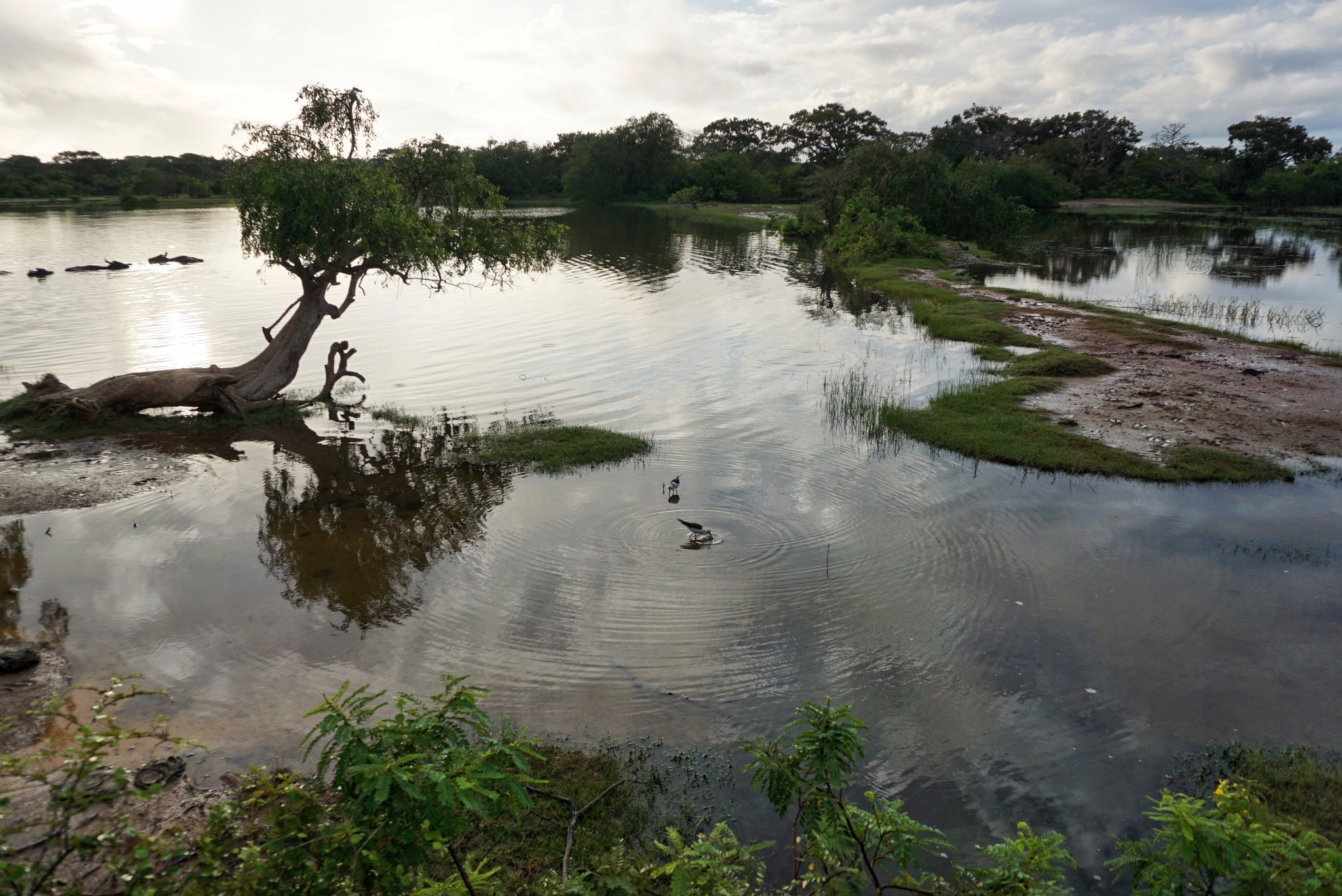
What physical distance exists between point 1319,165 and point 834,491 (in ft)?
373

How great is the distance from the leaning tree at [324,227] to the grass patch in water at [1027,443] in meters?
12.1

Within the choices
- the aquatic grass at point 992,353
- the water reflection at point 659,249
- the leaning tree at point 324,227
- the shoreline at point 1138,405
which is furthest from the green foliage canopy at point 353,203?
the water reflection at point 659,249

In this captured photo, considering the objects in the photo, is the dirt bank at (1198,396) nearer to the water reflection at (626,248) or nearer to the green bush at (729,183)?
the water reflection at (626,248)

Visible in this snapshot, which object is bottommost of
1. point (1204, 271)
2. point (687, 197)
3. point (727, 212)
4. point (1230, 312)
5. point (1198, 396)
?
point (1198, 396)

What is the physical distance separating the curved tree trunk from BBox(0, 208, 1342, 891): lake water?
8.10 ft

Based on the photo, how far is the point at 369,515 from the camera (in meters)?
14.2

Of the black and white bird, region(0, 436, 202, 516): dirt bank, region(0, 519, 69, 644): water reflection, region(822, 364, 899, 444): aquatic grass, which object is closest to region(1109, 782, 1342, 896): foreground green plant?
the black and white bird

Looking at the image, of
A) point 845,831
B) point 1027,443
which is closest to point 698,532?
point 845,831

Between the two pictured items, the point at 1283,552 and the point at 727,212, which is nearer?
the point at 1283,552

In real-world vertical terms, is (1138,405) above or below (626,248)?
below

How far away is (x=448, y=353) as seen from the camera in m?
27.0

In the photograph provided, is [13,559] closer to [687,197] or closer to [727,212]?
[727,212]

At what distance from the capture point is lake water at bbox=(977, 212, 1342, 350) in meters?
32.1

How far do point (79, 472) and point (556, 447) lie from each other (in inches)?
379
